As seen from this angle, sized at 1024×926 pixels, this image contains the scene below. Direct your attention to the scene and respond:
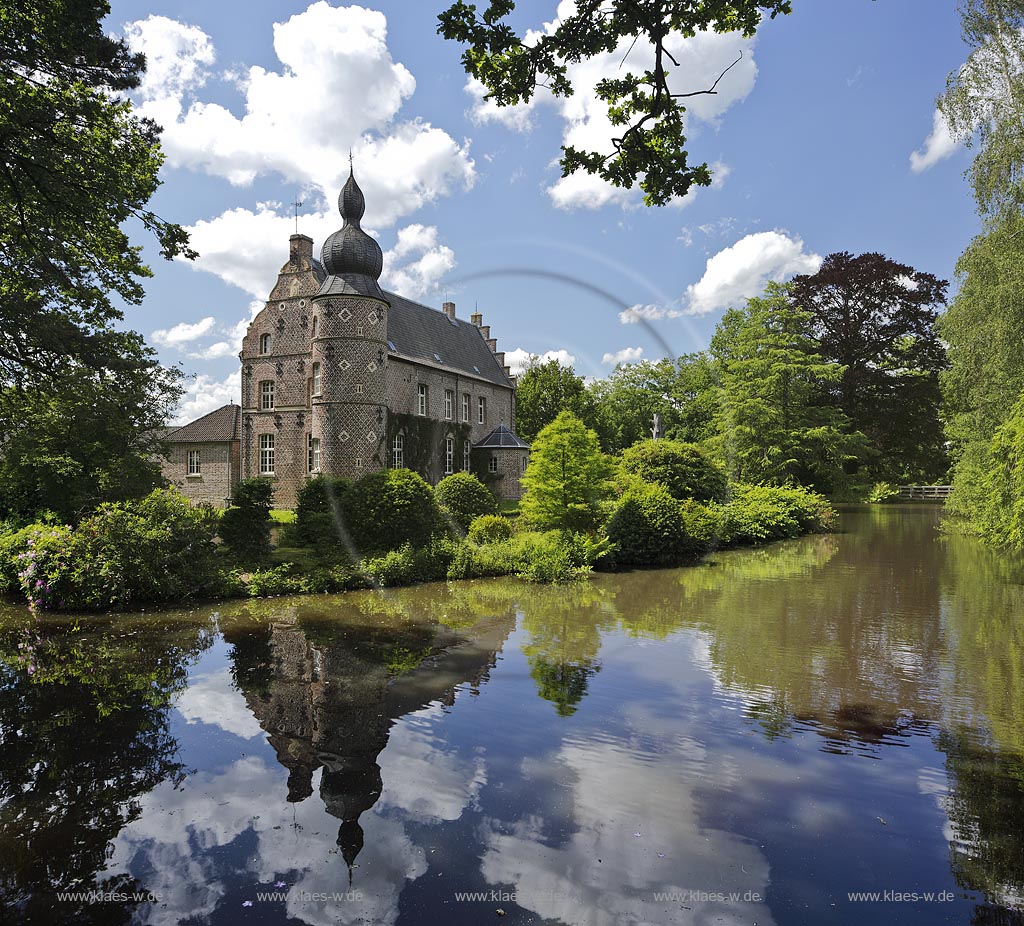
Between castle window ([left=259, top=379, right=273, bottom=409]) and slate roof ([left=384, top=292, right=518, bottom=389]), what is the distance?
19.3ft

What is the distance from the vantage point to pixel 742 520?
2280 centimetres

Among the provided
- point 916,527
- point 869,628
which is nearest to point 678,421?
point 916,527

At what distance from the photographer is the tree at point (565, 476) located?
59.9 feet

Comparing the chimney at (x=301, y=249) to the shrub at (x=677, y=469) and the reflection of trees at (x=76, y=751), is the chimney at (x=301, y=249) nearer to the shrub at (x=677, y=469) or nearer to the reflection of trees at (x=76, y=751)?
the shrub at (x=677, y=469)

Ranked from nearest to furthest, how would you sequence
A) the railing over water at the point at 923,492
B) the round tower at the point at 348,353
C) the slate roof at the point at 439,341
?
the round tower at the point at 348,353 < the slate roof at the point at 439,341 < the railing over water at the point at 923,492

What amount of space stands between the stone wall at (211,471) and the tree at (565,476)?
61.6 feet

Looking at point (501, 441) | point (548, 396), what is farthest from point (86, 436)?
point (548, 396)

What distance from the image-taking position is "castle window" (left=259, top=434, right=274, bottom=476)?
2792 centimetres

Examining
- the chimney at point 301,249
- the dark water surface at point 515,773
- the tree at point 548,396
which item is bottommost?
the dark water surface at point 515,773

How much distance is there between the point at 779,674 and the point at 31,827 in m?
7.65

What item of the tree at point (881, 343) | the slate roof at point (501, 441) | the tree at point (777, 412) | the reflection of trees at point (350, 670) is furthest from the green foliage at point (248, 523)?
the tree at point (881, 343)

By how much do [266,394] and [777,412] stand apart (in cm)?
2571

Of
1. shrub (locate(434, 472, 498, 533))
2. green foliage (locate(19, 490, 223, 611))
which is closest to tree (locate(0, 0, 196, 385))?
green foliage (locate(19, 490, 223, 611))

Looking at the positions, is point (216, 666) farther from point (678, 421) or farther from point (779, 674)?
point (678, 421)
